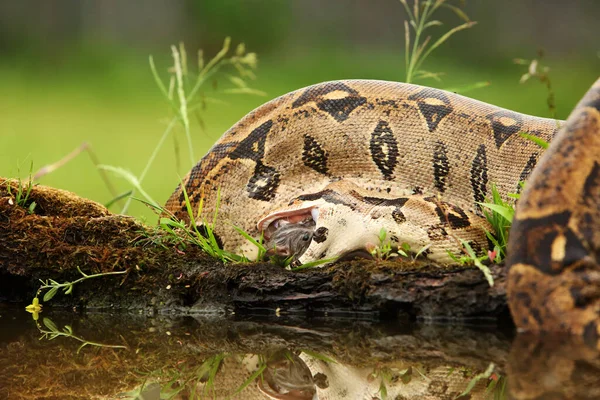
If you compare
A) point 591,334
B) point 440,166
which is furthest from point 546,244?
point 440,166

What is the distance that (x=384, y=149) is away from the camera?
14.7 feet

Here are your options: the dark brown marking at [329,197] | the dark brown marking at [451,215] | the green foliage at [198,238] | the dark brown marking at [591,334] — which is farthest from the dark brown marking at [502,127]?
the dark brown marking at [591,334]

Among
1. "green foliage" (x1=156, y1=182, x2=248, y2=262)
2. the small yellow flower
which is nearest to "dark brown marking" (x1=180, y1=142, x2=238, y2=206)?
Result: "green foliage" (x1=156, y1=182, x2=248, y2=262)

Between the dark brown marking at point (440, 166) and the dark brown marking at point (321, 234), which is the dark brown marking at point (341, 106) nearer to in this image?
the dark brown marking at point (440, 166)

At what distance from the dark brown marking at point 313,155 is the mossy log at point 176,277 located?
0.98 m

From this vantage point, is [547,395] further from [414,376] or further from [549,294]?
[549,294]

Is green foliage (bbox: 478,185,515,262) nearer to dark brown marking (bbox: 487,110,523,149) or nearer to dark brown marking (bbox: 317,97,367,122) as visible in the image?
dark brown marking (bbox: 487,110,523,149)

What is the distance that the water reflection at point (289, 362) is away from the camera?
2.24 m

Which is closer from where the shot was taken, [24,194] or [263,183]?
[24,194]

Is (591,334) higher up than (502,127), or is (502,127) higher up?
(502,127)

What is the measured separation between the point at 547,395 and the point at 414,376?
0.53 meters

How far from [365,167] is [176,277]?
140 centimetres

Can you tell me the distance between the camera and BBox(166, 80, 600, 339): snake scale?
13.4 ft

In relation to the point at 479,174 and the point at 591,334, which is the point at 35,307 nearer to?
the point at 479,174
